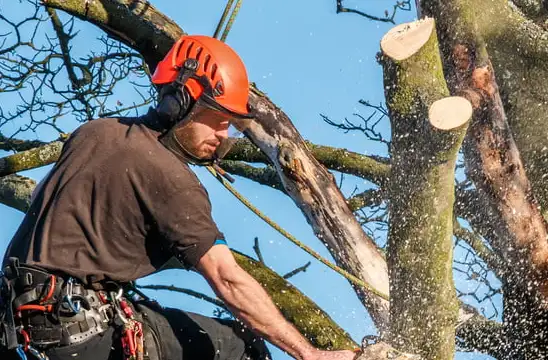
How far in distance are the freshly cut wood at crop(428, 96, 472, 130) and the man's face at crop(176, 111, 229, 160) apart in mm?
934

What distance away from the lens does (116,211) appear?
3826 millimetres

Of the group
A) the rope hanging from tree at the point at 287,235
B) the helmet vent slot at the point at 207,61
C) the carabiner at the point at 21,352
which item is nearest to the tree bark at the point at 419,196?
the rope hanging from tree at the point at 287,235

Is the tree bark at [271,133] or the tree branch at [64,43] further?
the tree branch at [64,43]

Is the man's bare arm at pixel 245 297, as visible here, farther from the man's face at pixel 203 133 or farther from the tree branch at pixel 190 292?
the tree branch at pixel 190 292

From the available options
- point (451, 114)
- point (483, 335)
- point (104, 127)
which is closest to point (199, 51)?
point (104, 127)

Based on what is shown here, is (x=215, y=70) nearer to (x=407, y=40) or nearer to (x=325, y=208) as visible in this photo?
(x=407, y=40)

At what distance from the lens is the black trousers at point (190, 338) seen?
13.5ft

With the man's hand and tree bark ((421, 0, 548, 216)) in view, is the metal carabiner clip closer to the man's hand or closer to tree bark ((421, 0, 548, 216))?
the man's hand

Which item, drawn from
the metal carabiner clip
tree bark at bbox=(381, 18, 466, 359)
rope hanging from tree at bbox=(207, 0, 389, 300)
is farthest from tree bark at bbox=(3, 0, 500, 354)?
the metal carabiner clip

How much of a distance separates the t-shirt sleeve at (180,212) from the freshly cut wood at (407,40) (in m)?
1.09

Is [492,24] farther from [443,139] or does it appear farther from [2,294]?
[2,294]

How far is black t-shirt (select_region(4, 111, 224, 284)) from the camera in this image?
378 centimetres

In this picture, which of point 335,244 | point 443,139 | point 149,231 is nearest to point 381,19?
point 335,244

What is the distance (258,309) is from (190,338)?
0.60 meters
